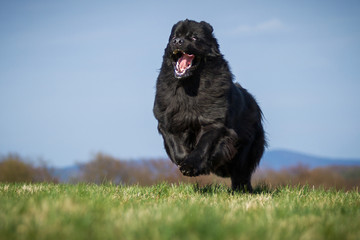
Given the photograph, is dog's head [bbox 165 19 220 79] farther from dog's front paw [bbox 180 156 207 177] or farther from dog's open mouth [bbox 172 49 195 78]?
dog's front paw [bbox 180 156 207 177]

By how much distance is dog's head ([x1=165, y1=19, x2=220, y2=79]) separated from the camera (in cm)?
508

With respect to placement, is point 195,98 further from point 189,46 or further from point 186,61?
point 189,46

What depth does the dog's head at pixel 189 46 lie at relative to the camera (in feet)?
16.7

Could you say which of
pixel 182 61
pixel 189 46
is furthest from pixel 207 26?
pixel 182 61

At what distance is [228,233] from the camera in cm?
247

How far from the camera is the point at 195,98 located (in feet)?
17.1

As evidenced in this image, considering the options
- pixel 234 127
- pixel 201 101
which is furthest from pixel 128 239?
pixel 234 127

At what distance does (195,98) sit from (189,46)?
0.66 metres

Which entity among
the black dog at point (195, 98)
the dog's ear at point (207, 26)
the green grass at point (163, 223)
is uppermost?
the dog's ear at point (207, 26)

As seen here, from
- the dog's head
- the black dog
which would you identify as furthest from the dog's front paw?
the dog's head

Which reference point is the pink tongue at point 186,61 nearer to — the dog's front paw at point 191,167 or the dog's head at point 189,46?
the dog's head at point 189,46

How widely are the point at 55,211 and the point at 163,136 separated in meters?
2.83

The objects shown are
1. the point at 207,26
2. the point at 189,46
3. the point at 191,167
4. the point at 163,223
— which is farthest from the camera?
the point at 207,26

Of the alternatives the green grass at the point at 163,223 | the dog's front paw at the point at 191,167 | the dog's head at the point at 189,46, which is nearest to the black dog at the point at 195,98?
the dog's head at the point at 189,46
